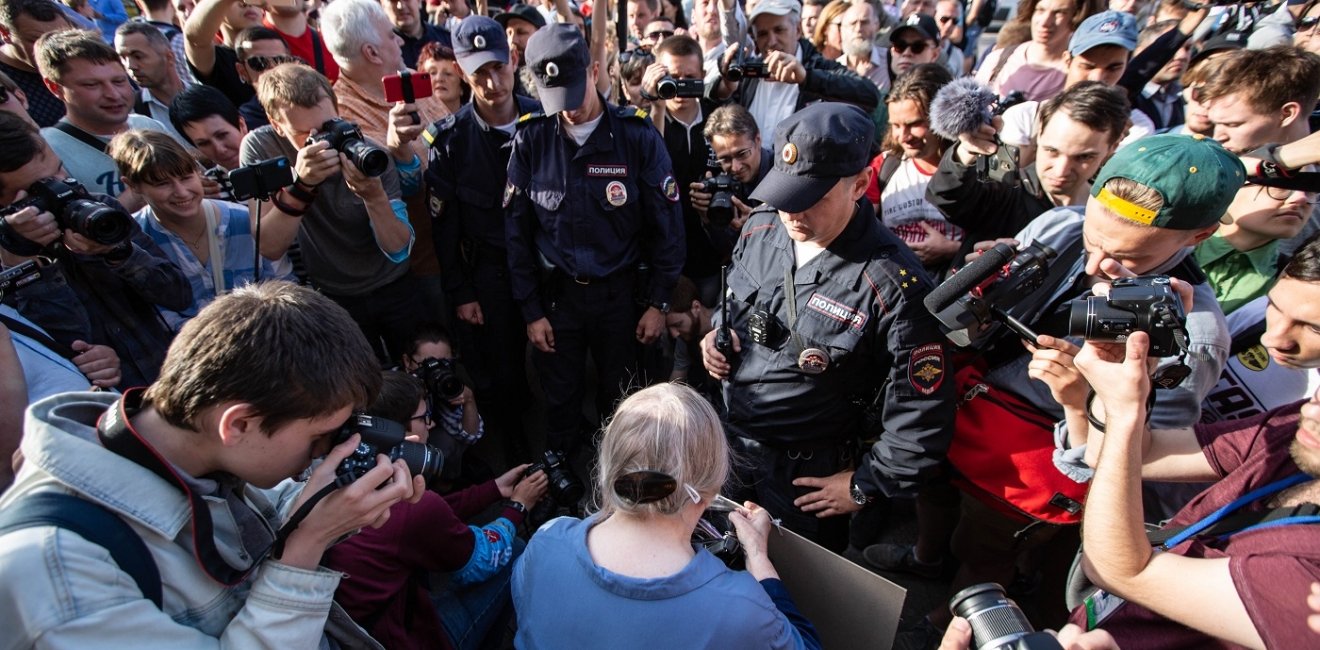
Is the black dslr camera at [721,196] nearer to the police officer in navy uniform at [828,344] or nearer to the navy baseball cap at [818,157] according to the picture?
the police officer in navy uniform at [828,344]

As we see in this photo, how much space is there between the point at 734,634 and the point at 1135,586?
862 mm

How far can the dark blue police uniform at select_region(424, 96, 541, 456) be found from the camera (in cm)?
337

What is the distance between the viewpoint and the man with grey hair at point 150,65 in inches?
152

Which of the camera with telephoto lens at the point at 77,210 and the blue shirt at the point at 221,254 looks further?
the blue shirt at the point at 221,254

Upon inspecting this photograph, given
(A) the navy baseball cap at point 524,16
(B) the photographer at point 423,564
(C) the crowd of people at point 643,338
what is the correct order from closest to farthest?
(C) the crowd of people at point 643,338 < (B) the photographer at point 423,564 < (A) the navy baseball cap at point 524,16

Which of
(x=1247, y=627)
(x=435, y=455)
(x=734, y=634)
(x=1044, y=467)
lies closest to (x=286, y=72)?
(x=435, y=455)

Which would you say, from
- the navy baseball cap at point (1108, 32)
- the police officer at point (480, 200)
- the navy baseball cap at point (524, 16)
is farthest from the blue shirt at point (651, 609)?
the navy baseball cap at point (524, 16)

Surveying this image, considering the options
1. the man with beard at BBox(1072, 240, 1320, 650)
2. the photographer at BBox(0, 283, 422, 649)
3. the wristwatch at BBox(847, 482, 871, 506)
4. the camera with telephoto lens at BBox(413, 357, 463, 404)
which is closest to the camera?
the photographer at BBox(0, 283, 422, 649)

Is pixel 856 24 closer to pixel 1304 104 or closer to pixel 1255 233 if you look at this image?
pixel 1304 104

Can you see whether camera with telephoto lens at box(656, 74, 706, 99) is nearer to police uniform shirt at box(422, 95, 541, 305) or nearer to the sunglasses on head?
police uniform shirt at box(422, 95, 541, 305)

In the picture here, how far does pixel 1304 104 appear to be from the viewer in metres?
2.73

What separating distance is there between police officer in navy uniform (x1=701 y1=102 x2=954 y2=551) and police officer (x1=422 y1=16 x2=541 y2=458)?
155cm

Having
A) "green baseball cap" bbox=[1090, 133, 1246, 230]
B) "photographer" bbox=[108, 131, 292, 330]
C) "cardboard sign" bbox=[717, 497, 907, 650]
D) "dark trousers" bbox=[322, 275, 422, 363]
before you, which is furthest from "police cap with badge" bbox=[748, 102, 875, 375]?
"dark trousers" bbox=[322, 275, 422, 363]

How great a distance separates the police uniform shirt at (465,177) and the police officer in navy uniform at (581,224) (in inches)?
9.3
